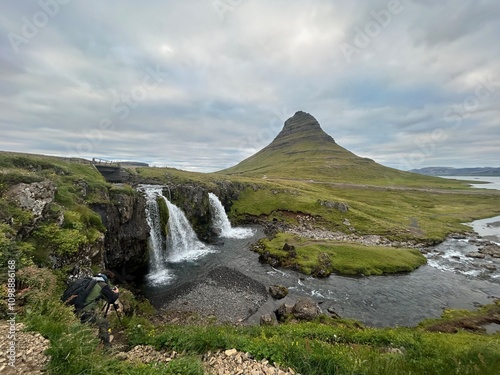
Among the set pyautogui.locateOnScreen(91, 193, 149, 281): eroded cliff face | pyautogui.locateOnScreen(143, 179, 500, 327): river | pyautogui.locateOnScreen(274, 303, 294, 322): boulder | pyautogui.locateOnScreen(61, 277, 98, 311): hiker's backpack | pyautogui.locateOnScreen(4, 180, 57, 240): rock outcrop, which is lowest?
pyautogui.locateOnScreen(143, 179, 500, 327): river

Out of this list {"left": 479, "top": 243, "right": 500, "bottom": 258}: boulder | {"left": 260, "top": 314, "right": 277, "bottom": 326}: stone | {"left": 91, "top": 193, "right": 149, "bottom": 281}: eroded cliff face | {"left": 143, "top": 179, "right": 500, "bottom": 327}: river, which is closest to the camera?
{"left": 260, "top": 314, "right": 277, "bottom": 326}: stone

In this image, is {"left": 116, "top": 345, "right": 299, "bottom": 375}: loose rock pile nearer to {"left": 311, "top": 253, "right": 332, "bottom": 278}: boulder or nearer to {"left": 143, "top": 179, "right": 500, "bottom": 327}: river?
{"left": 143, "top": 179, "right": 500, "bottom": 327}: river

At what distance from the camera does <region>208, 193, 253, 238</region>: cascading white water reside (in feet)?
194

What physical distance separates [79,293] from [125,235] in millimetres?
26029

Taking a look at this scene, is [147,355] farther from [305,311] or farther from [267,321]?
[305,311]

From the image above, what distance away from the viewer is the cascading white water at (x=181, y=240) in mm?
41969

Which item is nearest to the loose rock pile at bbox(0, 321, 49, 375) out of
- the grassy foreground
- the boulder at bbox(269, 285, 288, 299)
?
the grassy foreground

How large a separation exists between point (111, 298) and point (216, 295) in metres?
21.4

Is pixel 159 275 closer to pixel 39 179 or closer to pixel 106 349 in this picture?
pixel 39 179

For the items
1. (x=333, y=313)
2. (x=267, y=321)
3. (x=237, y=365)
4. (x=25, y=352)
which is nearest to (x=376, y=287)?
(x=333, y=313)

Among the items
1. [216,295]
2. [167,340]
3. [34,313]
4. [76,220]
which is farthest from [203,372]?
[216,295]

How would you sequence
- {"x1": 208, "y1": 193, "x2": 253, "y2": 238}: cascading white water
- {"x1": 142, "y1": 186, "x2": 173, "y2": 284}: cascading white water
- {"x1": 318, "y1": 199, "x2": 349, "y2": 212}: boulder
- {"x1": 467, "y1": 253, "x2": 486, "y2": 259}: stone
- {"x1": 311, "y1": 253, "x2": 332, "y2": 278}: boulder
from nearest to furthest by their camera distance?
{"x1": 142, "y1": 186, "x2": 173, "y2": 284}: cascading white water, {"x1": 311, "y1": 253, "x2": 332, "y2": 278}: boulder, {"x1": 467, "y1": 253, "x2": 486, "y2": 259}: stone, {"x1": 208, "y1": 193, "x2": 253, "y2": 238}: cascading white water, {"x1": 318, "y1": 199, "x2": 349, "y2": 212}: boulder

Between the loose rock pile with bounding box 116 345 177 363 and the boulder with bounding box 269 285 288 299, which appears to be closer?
the loose rock pile with bounding box 116 345 177 363

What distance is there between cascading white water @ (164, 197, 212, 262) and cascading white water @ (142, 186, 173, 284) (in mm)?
2258
